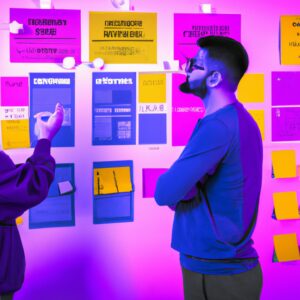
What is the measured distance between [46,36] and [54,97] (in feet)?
0.90

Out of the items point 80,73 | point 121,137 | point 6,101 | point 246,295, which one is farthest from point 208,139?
point 6,101

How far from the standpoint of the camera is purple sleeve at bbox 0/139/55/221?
123 cm

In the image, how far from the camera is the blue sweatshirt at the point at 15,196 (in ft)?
4.05

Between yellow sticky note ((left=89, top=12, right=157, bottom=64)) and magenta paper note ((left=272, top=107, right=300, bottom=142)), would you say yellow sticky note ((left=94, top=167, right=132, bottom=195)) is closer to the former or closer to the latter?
yellow sticky note ((left=89, top=12, right=157, bottom=64))

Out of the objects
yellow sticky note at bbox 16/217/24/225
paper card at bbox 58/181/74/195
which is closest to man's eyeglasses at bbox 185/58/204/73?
paper card at bbox 58/181/74/195

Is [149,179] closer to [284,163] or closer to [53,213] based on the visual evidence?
[53,213]

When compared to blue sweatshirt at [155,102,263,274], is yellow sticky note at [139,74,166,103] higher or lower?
higher

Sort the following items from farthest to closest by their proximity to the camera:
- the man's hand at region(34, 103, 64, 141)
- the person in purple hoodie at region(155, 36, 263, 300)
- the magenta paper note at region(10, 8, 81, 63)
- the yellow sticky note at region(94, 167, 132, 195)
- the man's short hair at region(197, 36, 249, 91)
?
the yellow sticky note at region(94, 167, 132, 195) → the magenta paper note at region(10, 8, 81, 63) → the man's hand at region(34, 103, 64, 141) → the man's short hair at region(197, 36, 249, 91) → the person in purple hoodie at region(155, 36, 263, 300)

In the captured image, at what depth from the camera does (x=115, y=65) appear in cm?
180

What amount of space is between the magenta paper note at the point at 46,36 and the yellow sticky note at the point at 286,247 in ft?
4.37

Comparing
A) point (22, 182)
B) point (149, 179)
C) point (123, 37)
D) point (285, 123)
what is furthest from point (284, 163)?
point (22, 182)

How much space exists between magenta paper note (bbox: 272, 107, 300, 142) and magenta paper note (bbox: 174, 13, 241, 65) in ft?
1.39

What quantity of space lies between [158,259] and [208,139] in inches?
36.6

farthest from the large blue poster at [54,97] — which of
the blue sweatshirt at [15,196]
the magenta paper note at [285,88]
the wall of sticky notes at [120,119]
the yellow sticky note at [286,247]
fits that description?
the yellow sticky note at [286,247]
